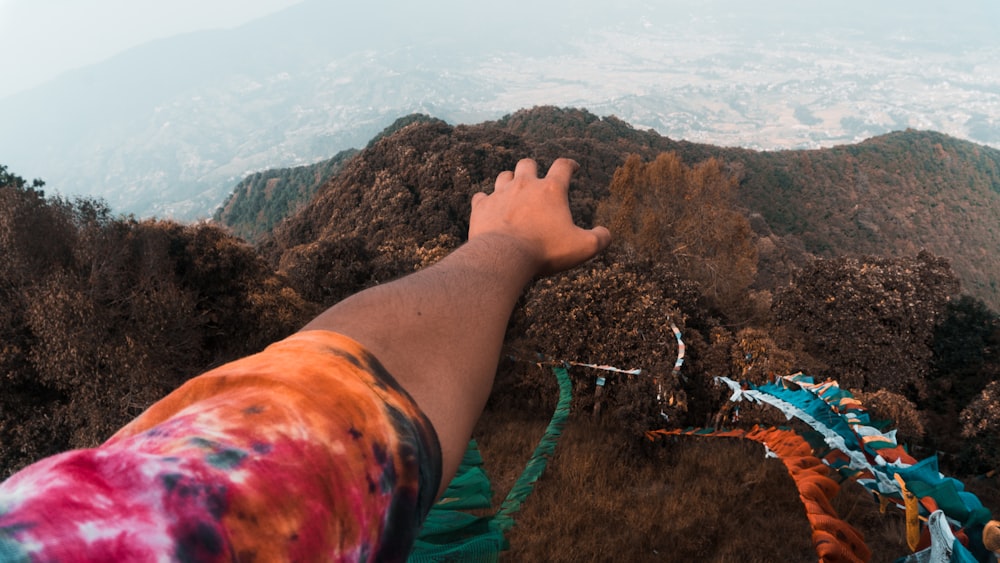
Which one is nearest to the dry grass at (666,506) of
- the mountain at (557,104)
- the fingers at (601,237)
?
the fingers at (601,237)

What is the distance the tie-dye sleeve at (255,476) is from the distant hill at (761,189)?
48.8 ft

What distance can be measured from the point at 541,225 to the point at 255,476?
1.26 metres

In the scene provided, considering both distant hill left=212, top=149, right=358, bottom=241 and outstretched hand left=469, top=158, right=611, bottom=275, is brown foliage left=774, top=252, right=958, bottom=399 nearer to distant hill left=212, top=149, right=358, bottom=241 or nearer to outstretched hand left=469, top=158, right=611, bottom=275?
outstretched hand left=469, top=158, right=611, bottom=275

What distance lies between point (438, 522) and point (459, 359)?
1.03m

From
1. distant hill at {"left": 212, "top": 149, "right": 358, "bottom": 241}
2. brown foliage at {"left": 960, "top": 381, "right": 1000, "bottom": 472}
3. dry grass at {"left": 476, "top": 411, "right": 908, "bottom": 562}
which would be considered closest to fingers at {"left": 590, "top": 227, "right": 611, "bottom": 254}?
dry grass at {"left": 476, "top": 411, "right": 908, "bottom": 562}

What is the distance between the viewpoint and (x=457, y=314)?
1.21 meters

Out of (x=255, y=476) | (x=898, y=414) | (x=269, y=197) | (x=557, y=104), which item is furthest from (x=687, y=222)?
(x=557, y=104)

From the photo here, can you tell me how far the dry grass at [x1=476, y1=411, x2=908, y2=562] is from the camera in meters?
4.08

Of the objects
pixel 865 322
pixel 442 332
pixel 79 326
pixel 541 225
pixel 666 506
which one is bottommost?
pixel 865 322

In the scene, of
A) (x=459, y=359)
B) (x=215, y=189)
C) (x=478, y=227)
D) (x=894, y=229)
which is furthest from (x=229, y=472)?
(x=215, y=189)

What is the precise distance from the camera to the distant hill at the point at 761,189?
2236 centimetres

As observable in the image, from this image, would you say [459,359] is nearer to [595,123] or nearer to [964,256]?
[595,123]

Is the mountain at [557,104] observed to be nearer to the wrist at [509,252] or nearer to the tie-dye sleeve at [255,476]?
the wrist at [509,252]

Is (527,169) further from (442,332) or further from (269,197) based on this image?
(269,197)
